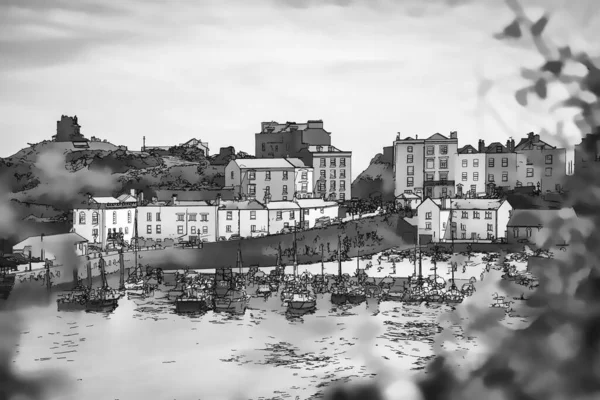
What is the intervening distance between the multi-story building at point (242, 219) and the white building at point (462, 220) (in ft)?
6.63

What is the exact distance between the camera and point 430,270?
8695 mm

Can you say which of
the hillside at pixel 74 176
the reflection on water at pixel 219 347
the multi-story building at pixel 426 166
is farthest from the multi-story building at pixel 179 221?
the multi-story building at pixel 426 166

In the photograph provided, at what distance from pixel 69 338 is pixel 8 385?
682 cm

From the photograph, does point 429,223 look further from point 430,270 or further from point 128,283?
point 128,283

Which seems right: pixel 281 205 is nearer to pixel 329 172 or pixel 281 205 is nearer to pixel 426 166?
pixel 329 172

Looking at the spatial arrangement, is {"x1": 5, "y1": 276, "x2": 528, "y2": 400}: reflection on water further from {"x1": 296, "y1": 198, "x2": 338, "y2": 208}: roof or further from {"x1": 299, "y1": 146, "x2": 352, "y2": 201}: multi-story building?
{"x1": 299, "y1": 146, "x2": 352, "y2": 201}: multi-story building

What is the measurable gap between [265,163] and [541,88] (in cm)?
852

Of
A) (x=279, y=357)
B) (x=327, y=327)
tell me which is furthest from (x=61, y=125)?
(x=327, y=327)

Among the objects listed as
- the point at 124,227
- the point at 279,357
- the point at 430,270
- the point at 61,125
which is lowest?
the point at 279,357

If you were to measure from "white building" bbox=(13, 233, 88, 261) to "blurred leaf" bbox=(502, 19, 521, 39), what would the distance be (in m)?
6.75

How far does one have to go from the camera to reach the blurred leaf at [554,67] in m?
0.73

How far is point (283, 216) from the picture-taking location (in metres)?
8.94

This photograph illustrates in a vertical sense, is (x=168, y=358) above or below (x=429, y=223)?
below

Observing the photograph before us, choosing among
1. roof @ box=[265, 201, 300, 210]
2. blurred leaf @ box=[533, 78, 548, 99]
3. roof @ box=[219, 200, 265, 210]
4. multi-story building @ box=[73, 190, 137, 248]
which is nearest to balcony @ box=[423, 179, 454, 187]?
roof @ box=[265, 201, 300, 210]
